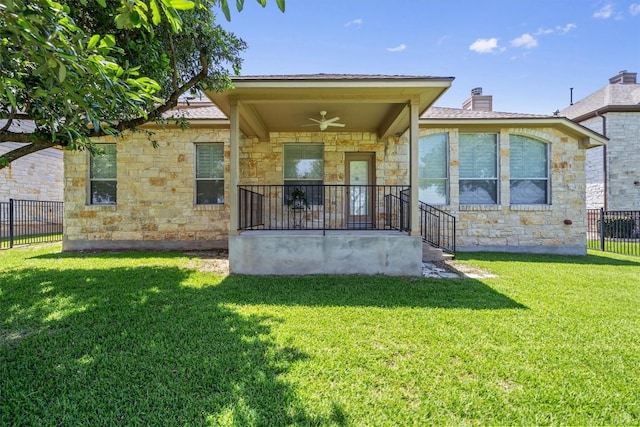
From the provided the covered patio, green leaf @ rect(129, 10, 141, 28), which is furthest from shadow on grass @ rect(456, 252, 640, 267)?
green leaf @ rect(129, 10, 141, 28)

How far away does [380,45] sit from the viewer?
9.15 metres

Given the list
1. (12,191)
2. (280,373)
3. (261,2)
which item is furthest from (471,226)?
(12,191)

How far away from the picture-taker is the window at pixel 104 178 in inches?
315

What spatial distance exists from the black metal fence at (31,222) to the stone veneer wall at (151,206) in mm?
3102

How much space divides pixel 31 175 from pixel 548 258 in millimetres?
17764

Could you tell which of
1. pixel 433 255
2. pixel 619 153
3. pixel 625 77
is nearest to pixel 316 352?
pixel 433 255

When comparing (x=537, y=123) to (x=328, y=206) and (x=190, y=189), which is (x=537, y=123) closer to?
(x=328, y=206)

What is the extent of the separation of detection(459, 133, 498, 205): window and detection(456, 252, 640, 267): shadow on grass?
4.85 feet

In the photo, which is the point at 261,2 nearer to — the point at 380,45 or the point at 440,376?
the point at 440,376

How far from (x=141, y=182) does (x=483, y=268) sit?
8394mm

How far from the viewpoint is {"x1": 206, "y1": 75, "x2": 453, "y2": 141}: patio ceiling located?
188 inches

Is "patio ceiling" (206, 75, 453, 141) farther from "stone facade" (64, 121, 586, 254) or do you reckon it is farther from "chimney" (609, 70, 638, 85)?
"chimney" (609, 70, 638, 85)

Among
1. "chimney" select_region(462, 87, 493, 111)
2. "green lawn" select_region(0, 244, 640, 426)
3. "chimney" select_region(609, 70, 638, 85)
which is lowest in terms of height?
"green lawn" select_region(0, 244, 640, 426)

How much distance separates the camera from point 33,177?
39.3ft
